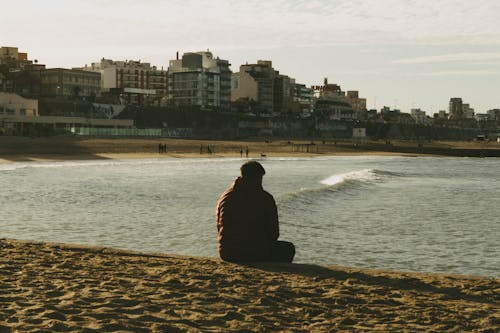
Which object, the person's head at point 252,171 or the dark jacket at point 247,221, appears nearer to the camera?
the person's head at point 252,171

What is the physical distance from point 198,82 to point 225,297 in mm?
178611

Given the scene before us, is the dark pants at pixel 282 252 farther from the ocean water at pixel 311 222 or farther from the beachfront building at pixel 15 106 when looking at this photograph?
the beachfront building at pixel 15 106

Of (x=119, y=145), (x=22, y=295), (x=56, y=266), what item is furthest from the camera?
(x=119, y=145)

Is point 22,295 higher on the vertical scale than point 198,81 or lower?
lower

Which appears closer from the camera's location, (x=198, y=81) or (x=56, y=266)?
(x=56, y=266)

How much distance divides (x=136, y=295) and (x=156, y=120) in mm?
152032

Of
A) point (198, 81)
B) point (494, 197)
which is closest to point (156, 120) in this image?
point (198, 81)

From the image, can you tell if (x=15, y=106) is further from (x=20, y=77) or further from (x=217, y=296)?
(x=217, y=296)

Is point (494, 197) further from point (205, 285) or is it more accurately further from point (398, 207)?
point (205, 285)

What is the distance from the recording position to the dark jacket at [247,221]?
31.2 ft

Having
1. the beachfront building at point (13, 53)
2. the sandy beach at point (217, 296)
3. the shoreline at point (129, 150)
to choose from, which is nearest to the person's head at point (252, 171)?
the sandy beach at point (217, 296)

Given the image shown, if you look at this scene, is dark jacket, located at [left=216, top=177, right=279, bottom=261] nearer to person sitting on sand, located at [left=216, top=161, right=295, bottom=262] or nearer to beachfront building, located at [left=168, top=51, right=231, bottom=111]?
person sitting on sand, located at [left=216, top=161, right=295, bottom=262]

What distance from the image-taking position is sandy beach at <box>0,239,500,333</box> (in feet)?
22.3

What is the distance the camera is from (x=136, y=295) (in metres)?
7.96
